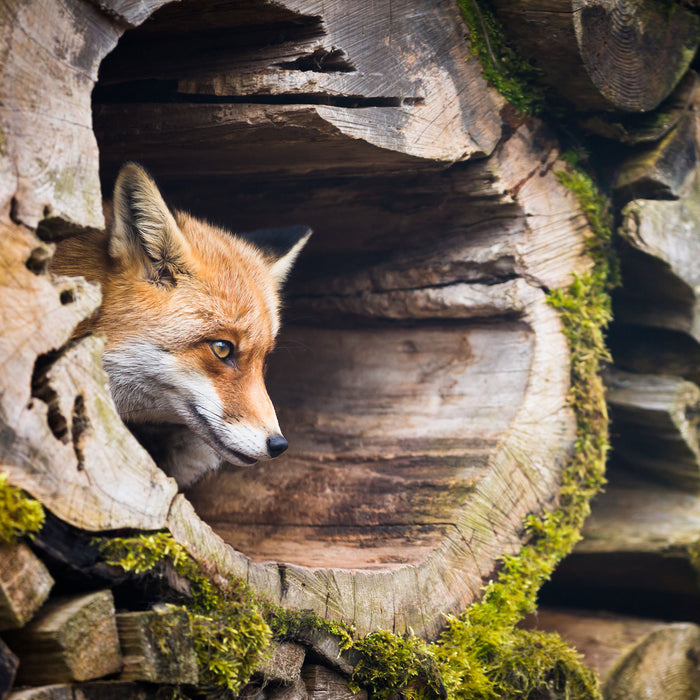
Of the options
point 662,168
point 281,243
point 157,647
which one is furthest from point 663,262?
point 157,647

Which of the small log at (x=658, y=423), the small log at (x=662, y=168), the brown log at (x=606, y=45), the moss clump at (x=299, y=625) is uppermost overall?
the brown log at (x=606, y=45)

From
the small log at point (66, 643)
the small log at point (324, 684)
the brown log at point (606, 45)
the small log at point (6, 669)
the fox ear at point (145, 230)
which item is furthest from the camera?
the brown log at point (606, 45)

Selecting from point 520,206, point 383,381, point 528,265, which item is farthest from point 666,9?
point 383,381

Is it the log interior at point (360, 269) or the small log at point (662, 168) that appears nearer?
the log interior at point (360, 269)

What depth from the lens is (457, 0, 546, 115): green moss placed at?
3314 mm

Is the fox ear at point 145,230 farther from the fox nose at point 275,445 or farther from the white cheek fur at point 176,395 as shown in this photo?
the fox nose at point 275,445

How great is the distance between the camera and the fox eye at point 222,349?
3051 millimetres

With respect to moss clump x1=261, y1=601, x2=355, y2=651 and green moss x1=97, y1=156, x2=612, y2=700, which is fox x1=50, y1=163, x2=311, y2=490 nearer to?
moss clump x1=261, y1=601, x2=355, y2=651

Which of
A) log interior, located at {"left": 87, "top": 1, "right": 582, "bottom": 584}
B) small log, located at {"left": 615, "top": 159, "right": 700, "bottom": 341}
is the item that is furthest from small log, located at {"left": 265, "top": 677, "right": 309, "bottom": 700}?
small log, located at {"left": 615, "top": 159, "right": 700, "bottom": 341}

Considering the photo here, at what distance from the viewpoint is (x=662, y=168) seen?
399 centimetres

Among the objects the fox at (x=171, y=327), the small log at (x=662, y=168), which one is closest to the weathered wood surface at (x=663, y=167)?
the small log at (x=662, y=168)

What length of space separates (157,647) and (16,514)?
1.87ft

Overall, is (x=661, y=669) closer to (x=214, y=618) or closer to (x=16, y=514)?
(x=214, y=618)

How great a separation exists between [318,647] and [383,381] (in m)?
2.01
